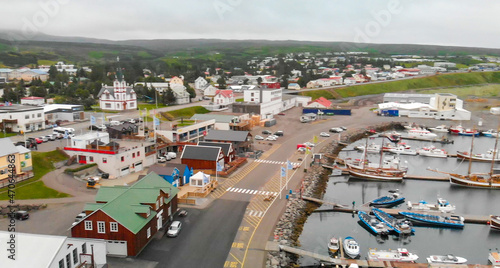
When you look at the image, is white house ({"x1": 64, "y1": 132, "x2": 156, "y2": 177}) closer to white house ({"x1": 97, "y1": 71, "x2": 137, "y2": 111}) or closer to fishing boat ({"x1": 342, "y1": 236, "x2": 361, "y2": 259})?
fishing boat ({"x1": 342, "y1": 236, "x2": 361, "y2": 259})

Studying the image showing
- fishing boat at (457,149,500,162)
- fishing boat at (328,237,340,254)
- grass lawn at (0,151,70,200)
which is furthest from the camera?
fishing boat at (457,149,500,162)

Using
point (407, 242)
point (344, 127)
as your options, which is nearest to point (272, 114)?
point (344, 127)

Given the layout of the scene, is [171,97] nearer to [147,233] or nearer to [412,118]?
[412,118]

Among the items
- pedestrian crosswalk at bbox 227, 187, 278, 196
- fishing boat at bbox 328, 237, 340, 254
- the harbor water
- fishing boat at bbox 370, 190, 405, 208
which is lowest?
the harbor water

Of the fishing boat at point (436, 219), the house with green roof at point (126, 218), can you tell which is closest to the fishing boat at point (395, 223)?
the fishing boat at point (436, 219)

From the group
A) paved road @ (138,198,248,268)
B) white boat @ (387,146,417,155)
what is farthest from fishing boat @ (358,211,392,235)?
white boat @ (387,146,417,155)

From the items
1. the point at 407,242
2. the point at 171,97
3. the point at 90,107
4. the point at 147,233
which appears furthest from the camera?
the point at 171,97
